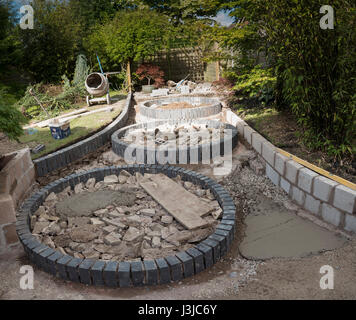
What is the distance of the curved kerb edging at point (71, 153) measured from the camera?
4.61 meters

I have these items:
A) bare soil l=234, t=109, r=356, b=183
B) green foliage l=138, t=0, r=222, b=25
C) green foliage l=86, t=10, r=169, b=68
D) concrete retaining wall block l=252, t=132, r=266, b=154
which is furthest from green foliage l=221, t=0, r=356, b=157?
green foliage l=138, t=0, r=222, b=25

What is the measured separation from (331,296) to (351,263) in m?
0.49

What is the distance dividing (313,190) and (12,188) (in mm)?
3414

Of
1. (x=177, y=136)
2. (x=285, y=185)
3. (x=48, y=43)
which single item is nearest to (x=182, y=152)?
(x=177, y=136)

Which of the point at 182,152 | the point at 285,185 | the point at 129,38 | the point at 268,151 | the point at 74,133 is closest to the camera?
the point at 285,185

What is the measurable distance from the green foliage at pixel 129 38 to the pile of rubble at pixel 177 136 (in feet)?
22.0

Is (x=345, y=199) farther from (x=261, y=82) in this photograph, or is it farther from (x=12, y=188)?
(x=261, y=82)

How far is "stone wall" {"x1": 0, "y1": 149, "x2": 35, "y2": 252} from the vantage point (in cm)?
301

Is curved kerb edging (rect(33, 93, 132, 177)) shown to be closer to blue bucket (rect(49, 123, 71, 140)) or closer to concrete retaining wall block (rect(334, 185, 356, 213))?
blue bucket (rect(49, 123, 71, 140))

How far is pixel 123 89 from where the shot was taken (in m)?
12.0

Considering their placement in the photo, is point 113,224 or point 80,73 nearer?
point 113,224

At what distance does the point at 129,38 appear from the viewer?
11680 mm

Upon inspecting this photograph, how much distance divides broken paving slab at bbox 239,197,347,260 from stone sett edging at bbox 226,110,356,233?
0.17m
